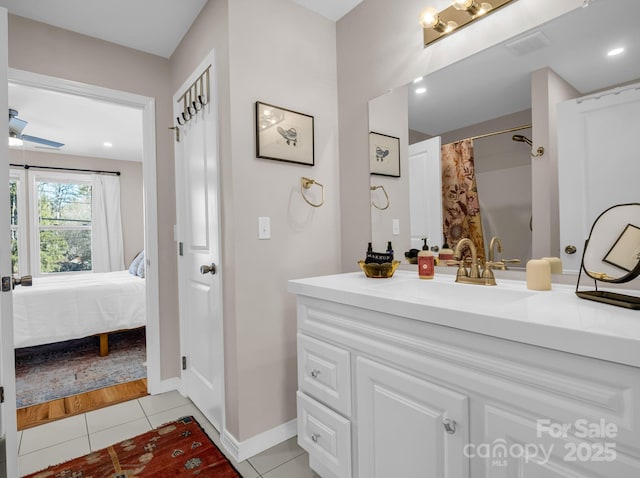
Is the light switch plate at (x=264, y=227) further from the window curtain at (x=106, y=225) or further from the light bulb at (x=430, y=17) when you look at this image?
the window curtain at (x=106, y=225)

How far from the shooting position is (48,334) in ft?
10.2

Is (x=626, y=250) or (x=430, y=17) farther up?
(x=430, y=17)

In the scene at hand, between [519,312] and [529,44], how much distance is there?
1.11 meters

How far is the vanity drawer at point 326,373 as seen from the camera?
1313mm

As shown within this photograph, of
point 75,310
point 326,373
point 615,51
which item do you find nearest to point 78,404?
point 75,310

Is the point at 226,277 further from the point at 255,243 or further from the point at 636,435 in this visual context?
the point at 636,435

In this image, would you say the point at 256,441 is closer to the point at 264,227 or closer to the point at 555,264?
the point at 264,227

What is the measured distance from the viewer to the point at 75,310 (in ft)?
10.7

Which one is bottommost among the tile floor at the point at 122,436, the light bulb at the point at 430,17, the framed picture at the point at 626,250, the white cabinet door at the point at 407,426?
the tile floor at the point at 122,436

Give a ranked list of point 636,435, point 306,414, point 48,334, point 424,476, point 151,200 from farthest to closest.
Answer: point 48,334 → point 151,200 → point 306,414 → point 424,476 → point 636,435

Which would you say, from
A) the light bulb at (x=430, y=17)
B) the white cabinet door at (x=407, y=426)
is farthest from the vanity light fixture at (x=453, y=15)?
the white cabinet door at (x=407, y=426)

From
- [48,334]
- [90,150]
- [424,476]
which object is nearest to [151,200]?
[48,334]

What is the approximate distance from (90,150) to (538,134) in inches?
234

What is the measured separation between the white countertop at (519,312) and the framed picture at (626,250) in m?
0.15
